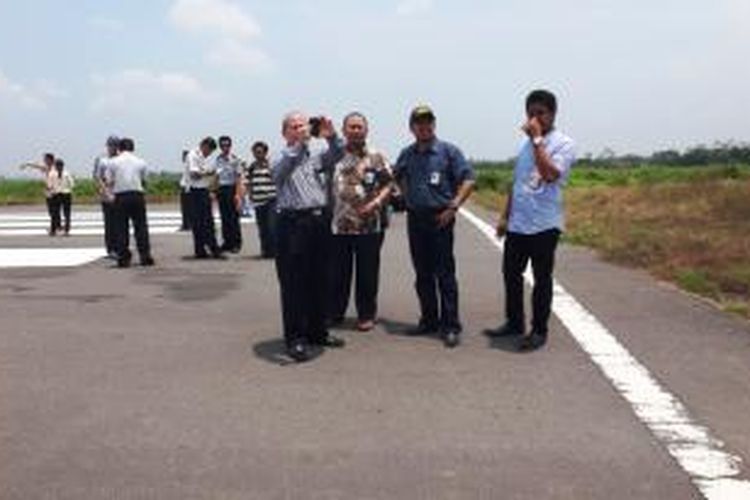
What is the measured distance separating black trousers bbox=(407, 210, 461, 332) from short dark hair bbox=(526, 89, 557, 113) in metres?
1.25

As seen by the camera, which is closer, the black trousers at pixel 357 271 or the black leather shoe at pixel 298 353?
the black leather shoe at pixel 298 353

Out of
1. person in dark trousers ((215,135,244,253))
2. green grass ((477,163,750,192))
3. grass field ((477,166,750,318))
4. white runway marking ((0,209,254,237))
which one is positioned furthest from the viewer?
green grass ((477,163,750,192))

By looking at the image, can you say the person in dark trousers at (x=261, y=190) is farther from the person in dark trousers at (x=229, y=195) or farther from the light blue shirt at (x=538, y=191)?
the light blue shirt at (x=538, y=191)

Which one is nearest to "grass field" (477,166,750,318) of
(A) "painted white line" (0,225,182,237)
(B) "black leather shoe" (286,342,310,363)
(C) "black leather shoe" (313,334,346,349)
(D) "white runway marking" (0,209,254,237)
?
(C) "black leather shoe" (313,334,346,349)

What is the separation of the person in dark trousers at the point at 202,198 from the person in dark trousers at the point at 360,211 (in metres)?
7.76

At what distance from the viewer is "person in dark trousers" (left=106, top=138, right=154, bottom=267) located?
54.5ft

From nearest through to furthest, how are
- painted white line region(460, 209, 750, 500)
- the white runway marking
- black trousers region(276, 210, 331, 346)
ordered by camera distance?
painted white line region(460, 209, 750, 500) < black trousers region(276, 210, 331, 346) < the white runway marking

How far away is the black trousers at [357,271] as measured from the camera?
1029 cm

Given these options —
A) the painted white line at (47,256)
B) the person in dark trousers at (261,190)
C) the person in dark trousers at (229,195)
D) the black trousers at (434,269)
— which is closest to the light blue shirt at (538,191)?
the black trousers at (434,269)

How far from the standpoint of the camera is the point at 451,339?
31.5 ft

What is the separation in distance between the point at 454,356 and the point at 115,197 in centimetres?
878

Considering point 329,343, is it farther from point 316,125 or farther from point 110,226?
point 110,226

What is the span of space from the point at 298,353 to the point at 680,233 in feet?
47.5

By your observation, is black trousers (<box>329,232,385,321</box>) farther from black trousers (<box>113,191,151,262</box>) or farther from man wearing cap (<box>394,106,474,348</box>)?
black trousers (<box>113,191,151,262</box>)
